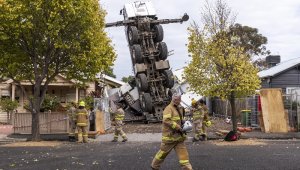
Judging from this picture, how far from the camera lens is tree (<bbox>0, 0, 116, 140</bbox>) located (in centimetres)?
1733

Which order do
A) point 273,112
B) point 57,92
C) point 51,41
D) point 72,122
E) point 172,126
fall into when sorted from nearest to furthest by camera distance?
point 172,126 < point 51,41 < point 72,122 < point 273,112 < point 57,92

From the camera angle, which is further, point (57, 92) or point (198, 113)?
point (57, 92)

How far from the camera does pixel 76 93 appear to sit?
32375 mm

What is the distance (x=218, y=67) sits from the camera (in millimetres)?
18094

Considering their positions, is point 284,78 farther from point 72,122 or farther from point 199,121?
point 72,122

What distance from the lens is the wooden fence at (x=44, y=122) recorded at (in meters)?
21.0

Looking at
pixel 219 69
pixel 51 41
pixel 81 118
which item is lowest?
pixel 81 118

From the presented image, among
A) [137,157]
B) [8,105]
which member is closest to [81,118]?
[137,157]

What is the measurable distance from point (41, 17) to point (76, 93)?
49.7 feet

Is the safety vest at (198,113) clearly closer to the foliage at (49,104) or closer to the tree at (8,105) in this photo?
the foliage at (49,104)

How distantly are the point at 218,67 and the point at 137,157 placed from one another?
6479 millimetres

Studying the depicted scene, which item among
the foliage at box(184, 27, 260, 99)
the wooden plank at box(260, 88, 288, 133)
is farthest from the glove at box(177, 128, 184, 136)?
the wooden plank at box(260, 88, 288, 133)

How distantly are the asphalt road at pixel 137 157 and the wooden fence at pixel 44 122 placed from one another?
401 cm

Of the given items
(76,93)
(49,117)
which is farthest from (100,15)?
(76,93)
